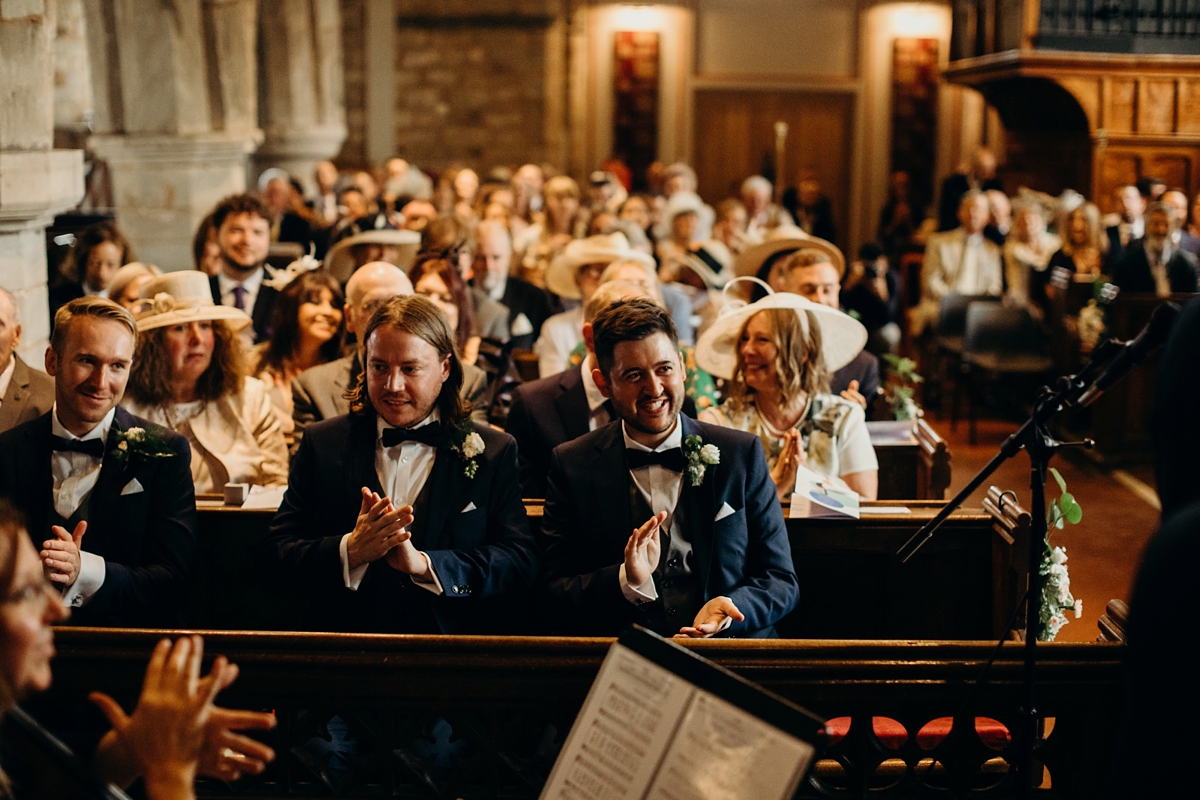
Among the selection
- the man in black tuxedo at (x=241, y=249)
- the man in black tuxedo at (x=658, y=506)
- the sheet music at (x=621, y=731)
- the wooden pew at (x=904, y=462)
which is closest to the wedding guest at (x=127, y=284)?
the man in black tuxedo at (x=241, y=249)

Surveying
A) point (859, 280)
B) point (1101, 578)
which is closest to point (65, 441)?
point (1101, 578)

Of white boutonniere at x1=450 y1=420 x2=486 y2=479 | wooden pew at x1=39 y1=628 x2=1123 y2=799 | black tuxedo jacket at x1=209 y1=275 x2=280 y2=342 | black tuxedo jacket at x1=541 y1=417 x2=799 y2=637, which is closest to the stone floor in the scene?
black tuxedo jacket at x1=541 y1=417 x2=799 y2=637

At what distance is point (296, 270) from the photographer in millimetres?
5512

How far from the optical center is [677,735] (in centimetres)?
179

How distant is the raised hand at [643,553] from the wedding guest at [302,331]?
223cm

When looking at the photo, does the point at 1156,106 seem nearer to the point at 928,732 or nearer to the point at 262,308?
the point at 262,308

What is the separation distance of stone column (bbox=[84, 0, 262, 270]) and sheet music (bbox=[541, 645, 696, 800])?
247 inches

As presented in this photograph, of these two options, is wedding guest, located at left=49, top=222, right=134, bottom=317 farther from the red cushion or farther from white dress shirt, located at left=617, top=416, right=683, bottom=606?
the red cushion

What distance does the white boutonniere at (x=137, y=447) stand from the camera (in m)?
2.76

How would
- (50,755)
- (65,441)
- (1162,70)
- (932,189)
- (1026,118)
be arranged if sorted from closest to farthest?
(50,755) < (65,441) < (1162,70) < (1026,118) < (932,189)

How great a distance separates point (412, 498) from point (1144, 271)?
6419 millimetres

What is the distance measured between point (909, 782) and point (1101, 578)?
150 inches

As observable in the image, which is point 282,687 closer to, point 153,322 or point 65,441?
point 65,441

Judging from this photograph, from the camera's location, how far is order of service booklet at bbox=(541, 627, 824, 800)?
1.69m
